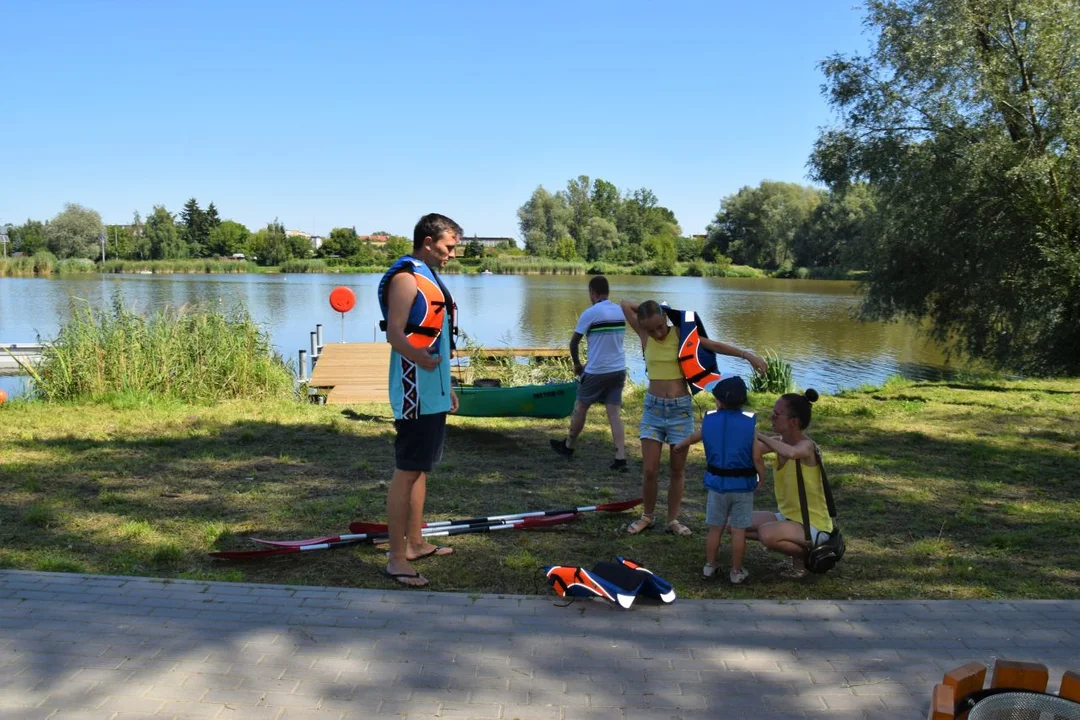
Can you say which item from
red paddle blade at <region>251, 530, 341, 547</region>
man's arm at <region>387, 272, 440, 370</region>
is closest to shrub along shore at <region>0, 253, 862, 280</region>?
red paddle blade at <region>251, 530, 341, 547</region>

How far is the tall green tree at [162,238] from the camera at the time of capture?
291ft

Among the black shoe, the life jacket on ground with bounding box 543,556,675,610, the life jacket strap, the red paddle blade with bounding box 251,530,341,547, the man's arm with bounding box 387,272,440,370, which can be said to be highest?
the man's arm with bounding box 387,272,440,370

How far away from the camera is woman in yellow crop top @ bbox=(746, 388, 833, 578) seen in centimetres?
478

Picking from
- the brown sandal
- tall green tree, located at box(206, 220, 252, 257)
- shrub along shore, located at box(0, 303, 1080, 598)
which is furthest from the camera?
tall green tree, located at box(206, 220, 252, 257)

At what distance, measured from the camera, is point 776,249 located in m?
79.6

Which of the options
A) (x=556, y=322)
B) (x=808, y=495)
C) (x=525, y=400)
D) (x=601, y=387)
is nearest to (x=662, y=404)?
(x=808, y=495)

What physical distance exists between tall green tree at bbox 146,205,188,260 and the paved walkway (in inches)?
3543

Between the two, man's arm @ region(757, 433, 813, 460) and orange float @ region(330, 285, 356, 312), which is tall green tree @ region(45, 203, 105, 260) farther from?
man's arm @ region(757, 433, 813, 460)

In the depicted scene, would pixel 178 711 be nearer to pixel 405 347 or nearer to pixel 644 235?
pixel 405 347

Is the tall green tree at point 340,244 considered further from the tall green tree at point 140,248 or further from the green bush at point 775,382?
the green bush at point 775,382

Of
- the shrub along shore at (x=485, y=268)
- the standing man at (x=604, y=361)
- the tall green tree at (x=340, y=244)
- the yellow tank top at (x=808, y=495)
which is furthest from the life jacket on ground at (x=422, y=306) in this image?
the tall green tree at (x=340, y=244)

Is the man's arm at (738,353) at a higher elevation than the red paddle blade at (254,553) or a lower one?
higher

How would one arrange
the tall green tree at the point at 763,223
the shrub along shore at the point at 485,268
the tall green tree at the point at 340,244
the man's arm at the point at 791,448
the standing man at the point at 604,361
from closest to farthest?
the man's arm at the point at 791,448 → the standing man at the point at 604,361 → the shrub along shore at the point at 485,268 → the tall green tree at the point at 763,223 → the tall green tree at the point at 340,244

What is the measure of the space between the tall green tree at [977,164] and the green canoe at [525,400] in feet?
34.5
